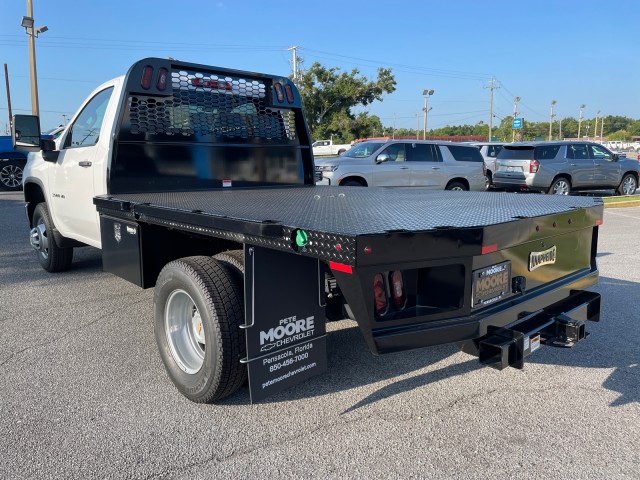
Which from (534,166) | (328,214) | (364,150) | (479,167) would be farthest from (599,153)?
(328,214)

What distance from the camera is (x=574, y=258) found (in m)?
3.56

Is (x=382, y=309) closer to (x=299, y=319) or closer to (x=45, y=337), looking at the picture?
(x=299, y=319)

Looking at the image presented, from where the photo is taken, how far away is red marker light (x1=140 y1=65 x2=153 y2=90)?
15.3 ft

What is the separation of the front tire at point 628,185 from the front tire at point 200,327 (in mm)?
17331

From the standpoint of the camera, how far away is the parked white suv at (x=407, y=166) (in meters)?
12.6

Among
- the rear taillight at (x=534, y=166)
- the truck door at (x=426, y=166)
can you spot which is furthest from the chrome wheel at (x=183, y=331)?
the rear taillight at (x=534, y=166)

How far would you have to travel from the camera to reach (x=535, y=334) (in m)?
2.91

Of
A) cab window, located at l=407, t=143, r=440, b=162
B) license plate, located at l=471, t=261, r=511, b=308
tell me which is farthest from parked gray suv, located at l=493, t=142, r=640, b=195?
license plate, located at l=471, t=261, r=511, b=308

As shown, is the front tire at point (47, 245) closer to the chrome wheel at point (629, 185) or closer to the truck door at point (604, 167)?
the truck door at point (604, 167)

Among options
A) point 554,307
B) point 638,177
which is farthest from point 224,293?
point 638,177

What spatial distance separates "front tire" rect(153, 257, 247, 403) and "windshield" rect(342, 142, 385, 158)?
10.1 m

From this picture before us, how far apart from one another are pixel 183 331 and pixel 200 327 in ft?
0.74

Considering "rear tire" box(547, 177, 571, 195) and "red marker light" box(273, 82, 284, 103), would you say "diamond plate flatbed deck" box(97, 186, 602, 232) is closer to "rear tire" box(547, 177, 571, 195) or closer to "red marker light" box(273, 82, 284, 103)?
"red marker light" box(273, 82, 284, 103)

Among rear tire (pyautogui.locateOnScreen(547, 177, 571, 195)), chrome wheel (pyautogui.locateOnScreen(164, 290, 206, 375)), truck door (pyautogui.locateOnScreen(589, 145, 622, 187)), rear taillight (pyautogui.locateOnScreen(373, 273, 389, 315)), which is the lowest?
chrome wheel (pyautogui.locateOnScreen(164, 290, 206, 375))
